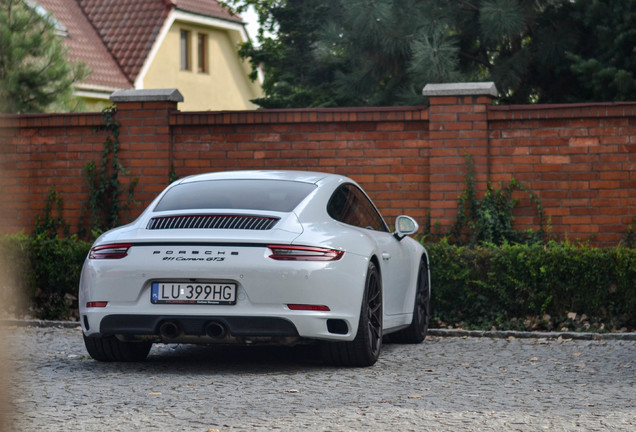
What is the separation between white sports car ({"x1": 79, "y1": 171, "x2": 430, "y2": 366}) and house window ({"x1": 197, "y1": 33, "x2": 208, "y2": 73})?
29393 mm

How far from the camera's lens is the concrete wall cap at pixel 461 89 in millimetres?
10859

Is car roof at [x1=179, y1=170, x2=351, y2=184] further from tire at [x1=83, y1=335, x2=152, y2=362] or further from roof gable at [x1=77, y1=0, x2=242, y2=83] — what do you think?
roof gable at [x1=77, y1=0, x2=242, y2=83]

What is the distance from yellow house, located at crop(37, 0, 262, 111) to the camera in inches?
1201

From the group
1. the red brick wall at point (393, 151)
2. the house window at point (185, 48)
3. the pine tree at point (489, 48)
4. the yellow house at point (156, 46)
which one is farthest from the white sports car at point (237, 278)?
the house window at point (185, 48)

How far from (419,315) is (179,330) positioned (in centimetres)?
278

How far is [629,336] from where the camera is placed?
8812 millimetres

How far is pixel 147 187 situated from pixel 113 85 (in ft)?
59.2

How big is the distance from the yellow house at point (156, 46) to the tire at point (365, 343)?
72.8 ft

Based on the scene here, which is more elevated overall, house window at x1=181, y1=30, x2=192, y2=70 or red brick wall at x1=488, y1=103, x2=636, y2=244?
house window at x1=181, y1=30, x2=192, y2=70

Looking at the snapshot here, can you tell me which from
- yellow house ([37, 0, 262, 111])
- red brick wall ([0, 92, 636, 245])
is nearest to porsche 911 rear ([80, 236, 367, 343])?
red brick wall ([0, 92, 636, 245])

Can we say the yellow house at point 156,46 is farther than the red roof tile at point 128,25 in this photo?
No

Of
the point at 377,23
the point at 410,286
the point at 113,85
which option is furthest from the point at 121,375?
the point at 113,85

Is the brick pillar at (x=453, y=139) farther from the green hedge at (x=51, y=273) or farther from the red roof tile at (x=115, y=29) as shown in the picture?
the red roof tile at (x=115, y=29)

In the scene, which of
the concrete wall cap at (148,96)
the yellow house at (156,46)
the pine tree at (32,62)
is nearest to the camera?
the concrete wall cap at (148,96)
